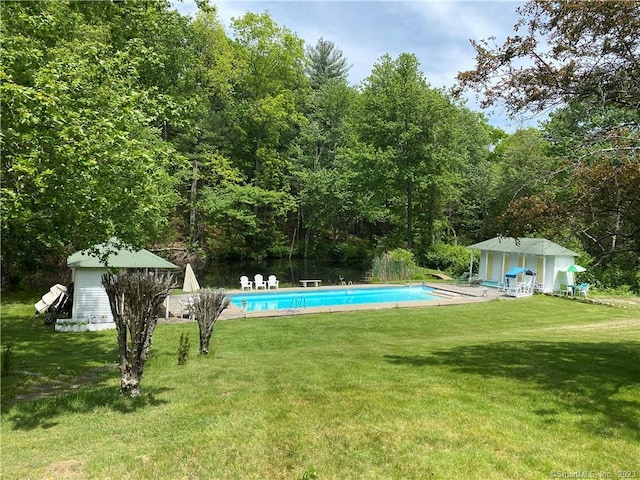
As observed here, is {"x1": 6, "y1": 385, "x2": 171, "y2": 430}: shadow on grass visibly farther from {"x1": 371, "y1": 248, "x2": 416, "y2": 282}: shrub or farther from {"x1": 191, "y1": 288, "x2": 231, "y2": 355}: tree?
{"x1": 371, "y1": 248, "x2": 416, "y2": 282}: shrub

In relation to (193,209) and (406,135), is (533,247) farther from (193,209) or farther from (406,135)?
(193,209)

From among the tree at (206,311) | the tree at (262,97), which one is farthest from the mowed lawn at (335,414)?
the tree at (262,97)

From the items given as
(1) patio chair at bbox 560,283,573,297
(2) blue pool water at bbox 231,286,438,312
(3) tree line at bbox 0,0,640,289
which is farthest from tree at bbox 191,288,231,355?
(1) patio chair at bbox 560,283,573,297

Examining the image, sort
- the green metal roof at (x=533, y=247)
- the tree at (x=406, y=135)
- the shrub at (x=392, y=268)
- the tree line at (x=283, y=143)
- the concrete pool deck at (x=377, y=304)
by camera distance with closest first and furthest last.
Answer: the tree line at (x=283, y=143) < the concrete pool deck at (x=377, y=304) < the green metal roof at (x=533, y=247) < the shrub at (x=392, y=268) < the tree at (x=406, y=135)

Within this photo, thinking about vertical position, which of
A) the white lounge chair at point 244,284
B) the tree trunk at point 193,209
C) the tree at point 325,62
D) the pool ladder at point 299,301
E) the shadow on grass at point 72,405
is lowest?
the pool ladder at point 299,301

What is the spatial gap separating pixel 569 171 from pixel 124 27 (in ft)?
35.5

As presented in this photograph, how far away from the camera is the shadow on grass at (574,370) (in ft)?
15.3

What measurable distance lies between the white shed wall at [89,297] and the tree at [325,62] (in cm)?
3801

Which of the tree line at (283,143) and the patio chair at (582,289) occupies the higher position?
the tree line at (283,143)

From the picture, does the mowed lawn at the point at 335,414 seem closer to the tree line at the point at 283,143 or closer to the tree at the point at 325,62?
the tree line at the point at 283,143

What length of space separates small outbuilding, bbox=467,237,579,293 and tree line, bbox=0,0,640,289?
2477mm

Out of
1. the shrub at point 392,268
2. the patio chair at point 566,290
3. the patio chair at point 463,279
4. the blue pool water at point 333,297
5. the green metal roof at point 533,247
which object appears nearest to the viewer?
the blue pool water at point 333,297

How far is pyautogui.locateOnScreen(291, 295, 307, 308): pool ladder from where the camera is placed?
19239mm

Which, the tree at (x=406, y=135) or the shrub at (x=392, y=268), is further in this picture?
the tree at (x=406, y=135)
